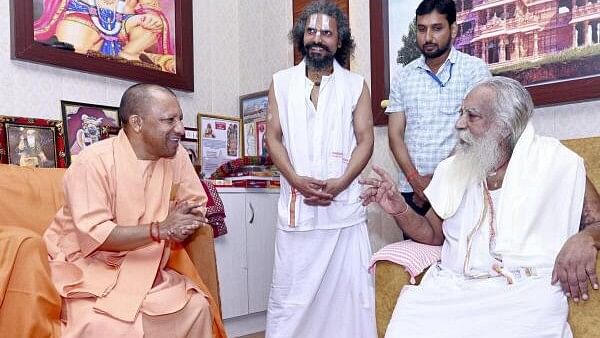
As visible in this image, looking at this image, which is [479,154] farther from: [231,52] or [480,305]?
[231,52]

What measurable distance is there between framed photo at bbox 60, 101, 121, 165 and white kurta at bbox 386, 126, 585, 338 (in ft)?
7.31

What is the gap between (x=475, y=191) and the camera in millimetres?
2211

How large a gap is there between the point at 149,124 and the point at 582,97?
6.83 feet

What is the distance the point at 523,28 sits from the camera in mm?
3137

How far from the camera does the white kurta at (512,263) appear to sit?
72.3 inches

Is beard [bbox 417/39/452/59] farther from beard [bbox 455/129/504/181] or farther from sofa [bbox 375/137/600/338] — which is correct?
beard [bbox 455/129/504/181]

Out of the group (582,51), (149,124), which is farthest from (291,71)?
(582,51)

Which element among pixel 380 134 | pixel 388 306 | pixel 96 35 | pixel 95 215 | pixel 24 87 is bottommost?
pixel 388 306

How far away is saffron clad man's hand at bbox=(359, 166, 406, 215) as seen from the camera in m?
2.18

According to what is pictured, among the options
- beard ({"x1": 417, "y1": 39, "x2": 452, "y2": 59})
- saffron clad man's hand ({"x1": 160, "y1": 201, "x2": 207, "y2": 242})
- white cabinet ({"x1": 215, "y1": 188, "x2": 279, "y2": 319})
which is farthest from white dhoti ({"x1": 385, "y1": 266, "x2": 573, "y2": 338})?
white cabinet ({"x1": 215, "y1": 188, "x2": 279, "y2": 319})

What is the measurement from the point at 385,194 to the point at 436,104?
2.98ft

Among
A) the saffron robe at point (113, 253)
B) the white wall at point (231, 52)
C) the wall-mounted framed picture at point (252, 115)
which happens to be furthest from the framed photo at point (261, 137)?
the saffron robe at point (113, 253)

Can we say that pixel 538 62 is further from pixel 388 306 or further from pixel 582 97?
pixel 388 306

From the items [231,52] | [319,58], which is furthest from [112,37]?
[319,58]
